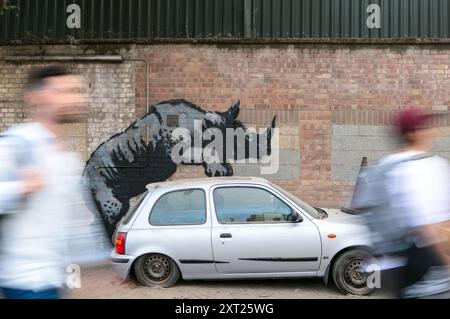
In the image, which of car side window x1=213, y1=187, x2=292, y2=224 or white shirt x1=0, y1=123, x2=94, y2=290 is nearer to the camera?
white shirt x1=0, y1=123, x2=94, y2=290

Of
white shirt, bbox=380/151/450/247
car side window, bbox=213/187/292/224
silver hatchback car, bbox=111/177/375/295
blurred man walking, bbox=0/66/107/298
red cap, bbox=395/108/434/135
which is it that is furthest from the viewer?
car side window, bbox=213/187/292/224

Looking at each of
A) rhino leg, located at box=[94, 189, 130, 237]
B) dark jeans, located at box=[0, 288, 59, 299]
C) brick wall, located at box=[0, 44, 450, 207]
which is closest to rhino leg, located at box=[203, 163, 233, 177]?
brick wall, located at box=[0, 44, 450, 207]

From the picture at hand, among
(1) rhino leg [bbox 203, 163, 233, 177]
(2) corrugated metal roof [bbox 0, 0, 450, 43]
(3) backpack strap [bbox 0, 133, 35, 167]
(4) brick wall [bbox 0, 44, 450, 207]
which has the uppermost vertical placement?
(2) corrugated metal roof [bbox 0, 0, 450, 43]

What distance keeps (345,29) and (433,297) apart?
24.7ft

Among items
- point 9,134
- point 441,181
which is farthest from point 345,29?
point 9,134

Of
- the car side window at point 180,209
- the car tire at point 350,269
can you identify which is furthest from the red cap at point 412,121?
the car side window at point 180,209

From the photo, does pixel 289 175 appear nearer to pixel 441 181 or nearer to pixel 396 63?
pixel 396 63

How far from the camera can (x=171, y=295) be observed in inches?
249

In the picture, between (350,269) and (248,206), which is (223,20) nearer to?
(248,206)

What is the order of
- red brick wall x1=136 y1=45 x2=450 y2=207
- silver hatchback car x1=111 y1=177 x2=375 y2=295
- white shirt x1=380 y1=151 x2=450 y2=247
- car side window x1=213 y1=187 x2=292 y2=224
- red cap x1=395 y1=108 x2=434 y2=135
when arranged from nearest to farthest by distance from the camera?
white shirt x1=380 y1=151 x2=450 y2=247 → red cap x1=395 y1=108 x2=434 y2=135 → silver hatchback car x1=111 y1=177 x2=375 y2=295 → car side window x1=213 y1=187 x2=292 y2=224 → red brick wall x1=136 y1=45 x2=450 y2=207

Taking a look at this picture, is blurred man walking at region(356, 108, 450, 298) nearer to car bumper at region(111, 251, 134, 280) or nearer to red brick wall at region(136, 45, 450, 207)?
car bumper at region(111, 251, 134, 280)

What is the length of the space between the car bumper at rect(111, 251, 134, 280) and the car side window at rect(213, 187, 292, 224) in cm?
128

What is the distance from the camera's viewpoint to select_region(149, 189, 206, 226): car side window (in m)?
6.61

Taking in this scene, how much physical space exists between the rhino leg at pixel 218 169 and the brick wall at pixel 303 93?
169 millimetres
